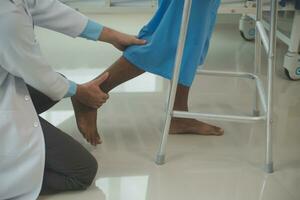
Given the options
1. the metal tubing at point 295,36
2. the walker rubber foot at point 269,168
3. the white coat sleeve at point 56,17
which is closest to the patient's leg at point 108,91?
the white coat sleeve at point 56,17

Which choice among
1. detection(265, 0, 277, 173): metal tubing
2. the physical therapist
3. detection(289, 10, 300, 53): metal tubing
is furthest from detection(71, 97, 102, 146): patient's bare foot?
detection(289, 10, 300, 53): metal tubing

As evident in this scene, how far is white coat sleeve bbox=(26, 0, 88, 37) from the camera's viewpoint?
1.35 meters

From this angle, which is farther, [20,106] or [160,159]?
[160,159]

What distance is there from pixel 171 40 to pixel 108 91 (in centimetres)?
32

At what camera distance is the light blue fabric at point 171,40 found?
4.87 ft

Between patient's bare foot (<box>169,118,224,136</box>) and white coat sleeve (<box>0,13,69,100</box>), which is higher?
white coat sleeve (<box>0,13,69,100</box>)

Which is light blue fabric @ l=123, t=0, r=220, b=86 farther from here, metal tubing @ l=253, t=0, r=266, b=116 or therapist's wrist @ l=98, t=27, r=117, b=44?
metal tubing @ l=253, t=0, r=266, b=116

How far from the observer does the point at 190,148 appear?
64.6 inches

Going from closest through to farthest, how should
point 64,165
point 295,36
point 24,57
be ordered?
point 24,57 < point 64,165 < point 295,36

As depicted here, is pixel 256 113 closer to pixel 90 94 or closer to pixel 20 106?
pixel 90 94

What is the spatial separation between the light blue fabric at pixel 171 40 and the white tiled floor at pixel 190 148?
296 mm

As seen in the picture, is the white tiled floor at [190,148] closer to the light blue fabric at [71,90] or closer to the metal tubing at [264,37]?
the light blue fabric at [71,90]

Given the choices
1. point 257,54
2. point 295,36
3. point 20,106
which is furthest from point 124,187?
point 295,36

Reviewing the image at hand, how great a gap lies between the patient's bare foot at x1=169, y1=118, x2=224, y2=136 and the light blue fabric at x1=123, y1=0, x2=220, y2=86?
258 millimetres
